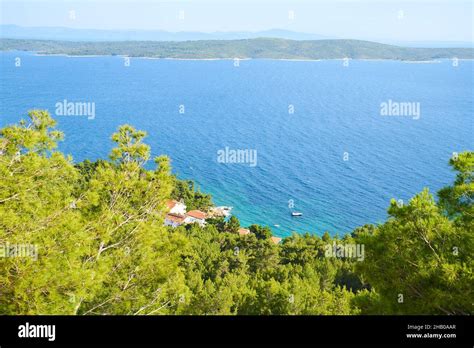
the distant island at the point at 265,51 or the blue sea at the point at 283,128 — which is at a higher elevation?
the distant island at the point at 265,51

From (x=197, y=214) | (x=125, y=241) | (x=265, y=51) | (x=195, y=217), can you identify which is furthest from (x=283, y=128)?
(x=265, y=51)

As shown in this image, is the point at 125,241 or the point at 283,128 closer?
the point at 125,241

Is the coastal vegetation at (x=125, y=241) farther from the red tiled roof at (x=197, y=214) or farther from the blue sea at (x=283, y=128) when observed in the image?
the blue sea at (x=283, y=128)

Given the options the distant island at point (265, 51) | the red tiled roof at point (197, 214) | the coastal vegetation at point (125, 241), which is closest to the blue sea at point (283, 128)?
the red tiled roof at point (197, 214)

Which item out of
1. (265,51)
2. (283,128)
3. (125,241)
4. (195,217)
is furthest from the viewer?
(265,51)

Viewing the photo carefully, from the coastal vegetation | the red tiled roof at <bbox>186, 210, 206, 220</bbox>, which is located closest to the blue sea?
the red tiled roof at <bbox>186, 210, 206, 220</bbox>

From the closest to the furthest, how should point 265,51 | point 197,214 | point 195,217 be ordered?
point 195,217 < point 197,214 < point 265,51

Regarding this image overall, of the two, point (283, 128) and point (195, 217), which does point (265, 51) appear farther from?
point (195, 217)

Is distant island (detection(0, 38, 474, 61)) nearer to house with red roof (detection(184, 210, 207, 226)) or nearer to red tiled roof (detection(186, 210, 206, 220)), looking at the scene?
red tiled roof (detection(186, 210, 206, 220))
